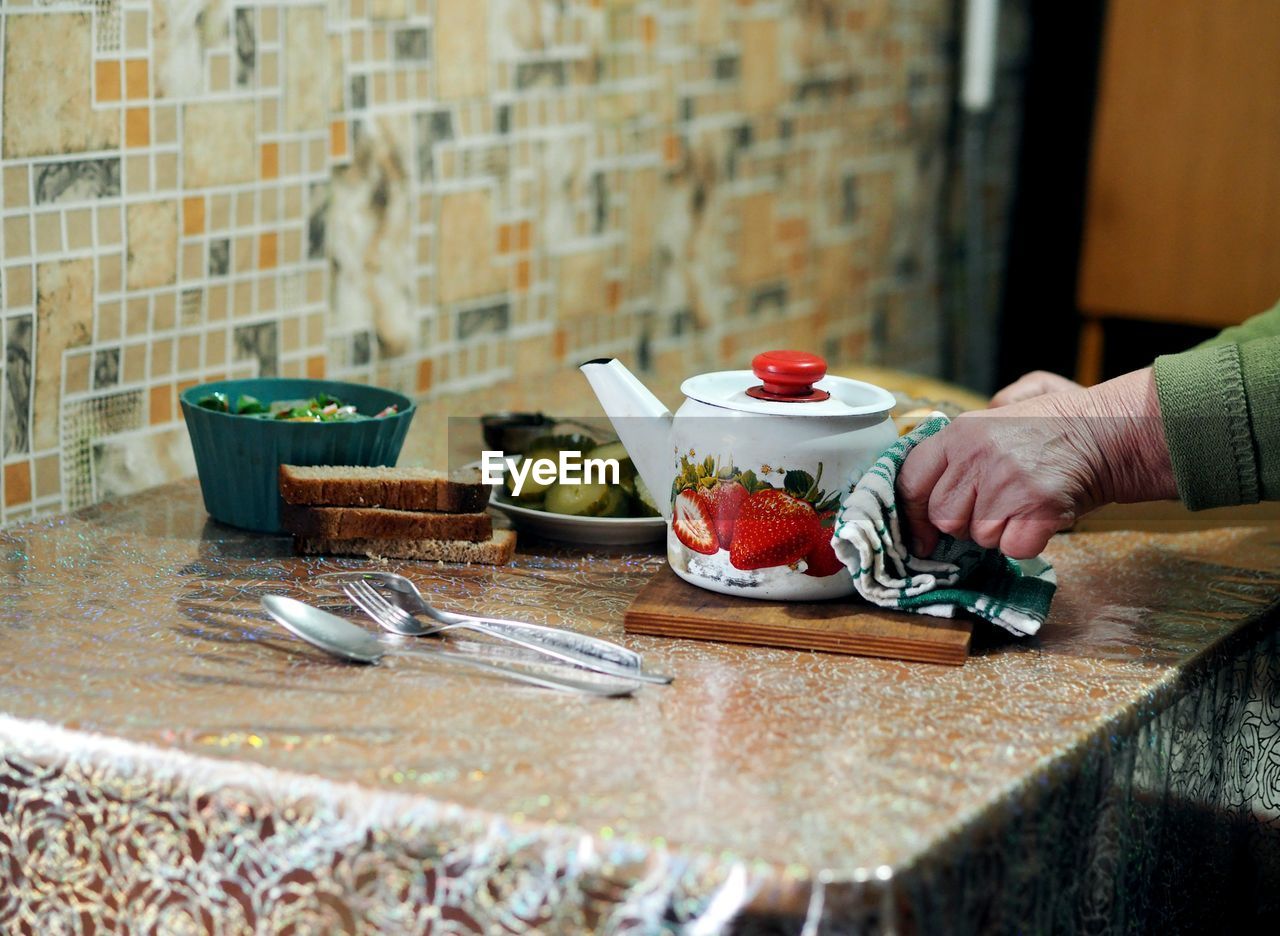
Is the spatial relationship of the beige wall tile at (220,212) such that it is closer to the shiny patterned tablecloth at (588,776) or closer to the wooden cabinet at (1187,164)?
the shiny patterned tablecloth at (588,776)

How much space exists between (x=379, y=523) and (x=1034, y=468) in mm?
484

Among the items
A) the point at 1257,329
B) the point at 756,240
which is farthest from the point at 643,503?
the point at 756,240

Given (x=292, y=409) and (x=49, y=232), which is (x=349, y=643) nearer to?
(x=292, y=409)

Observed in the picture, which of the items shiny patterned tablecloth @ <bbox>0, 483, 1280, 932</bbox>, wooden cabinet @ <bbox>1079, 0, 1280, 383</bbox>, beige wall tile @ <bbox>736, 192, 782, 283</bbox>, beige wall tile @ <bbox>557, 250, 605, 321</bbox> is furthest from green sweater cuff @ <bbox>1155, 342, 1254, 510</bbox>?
wooden cabinet @ <bbox>1079, 0, 1280, 383</bbox>

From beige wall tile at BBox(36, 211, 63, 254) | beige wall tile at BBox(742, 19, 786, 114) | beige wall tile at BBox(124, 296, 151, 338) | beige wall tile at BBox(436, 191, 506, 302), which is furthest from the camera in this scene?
beige wall tile at BBox(742, 19, 786, 114)

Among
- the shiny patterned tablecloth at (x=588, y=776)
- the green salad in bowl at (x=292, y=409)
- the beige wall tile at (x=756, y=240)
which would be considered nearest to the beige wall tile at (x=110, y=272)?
the green salad in bowl at (x=292, y=409)

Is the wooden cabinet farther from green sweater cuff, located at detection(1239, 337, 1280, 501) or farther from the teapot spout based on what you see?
the teapot spout

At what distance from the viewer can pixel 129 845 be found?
0.81m

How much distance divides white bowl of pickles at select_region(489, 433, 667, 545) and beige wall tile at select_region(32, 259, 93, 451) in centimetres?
47

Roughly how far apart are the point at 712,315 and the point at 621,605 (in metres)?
1.38

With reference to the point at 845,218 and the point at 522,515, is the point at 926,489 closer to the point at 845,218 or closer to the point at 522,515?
the point at 522,515

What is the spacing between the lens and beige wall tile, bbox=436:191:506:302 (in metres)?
1.88

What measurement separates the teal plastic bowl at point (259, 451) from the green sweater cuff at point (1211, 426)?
610mm

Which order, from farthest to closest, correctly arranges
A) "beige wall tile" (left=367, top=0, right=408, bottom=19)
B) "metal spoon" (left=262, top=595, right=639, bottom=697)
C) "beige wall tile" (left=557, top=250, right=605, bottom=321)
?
"beige wall tile" (left=557, top=250, right=605, bottom=321)
"beige wall tile" (left=367, top=0, right=408, bottom=19)
"metal spoon" (left=262, top=595, right=639, bottom=697)
